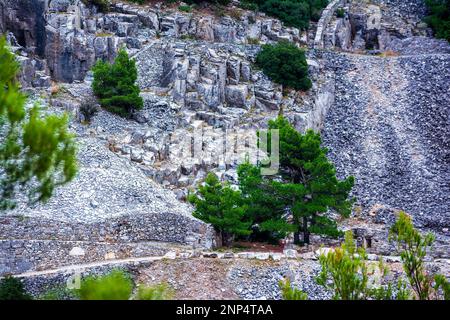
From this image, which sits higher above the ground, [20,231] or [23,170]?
[23,170]

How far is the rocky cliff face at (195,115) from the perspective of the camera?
3033cm

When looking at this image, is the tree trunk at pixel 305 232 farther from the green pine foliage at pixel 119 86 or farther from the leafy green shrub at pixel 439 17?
the leafy green shrub at pixel 439 17

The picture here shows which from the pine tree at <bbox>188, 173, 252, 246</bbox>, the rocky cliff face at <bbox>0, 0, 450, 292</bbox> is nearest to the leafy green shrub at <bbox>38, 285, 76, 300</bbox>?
the rocky cliff face at <bbox>0, 0, 450, 292</bbox>

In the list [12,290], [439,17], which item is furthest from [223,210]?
[439,17]

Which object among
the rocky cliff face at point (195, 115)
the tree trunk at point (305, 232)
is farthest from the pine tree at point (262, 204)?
the rocky cliff face at point (195, 115)

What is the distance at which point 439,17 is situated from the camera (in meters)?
56.9

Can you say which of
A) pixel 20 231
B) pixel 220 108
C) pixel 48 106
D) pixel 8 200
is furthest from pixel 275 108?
pixel 8 200

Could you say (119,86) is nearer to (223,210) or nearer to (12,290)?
(223,210)

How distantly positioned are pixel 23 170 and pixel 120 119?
63.5ft

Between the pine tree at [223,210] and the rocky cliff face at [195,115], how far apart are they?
2.08 feet

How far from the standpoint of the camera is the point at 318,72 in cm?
4781

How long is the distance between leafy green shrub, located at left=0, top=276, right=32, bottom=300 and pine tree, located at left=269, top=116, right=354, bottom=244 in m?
10.5

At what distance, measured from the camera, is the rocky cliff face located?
1194 inches
